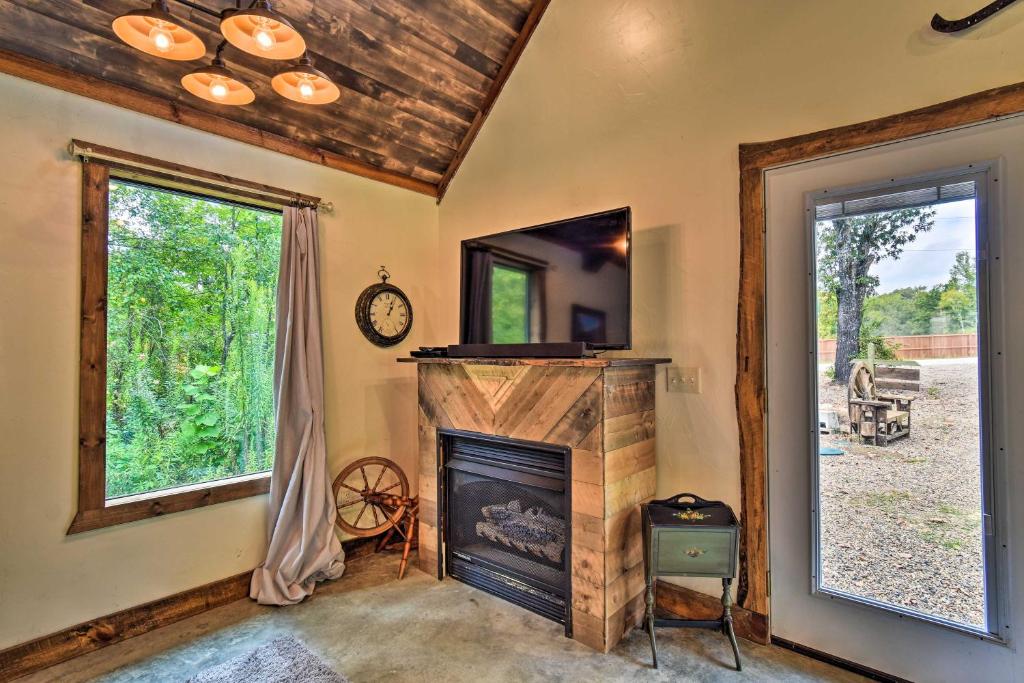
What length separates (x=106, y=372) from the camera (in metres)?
2.26

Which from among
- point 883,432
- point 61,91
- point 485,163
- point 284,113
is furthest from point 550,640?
point 61,91

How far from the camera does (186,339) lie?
2553 mm

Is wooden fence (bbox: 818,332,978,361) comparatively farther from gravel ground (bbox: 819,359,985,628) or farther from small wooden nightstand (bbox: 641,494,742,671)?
small wooden nightstand (bbox: 641,494,742,671)

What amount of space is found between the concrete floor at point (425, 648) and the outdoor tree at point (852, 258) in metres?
1.33

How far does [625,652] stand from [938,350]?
179 cm

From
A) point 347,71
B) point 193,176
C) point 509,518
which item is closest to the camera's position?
point 193,176

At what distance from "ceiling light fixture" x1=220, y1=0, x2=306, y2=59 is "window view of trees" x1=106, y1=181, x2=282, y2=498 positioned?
45.6 inches

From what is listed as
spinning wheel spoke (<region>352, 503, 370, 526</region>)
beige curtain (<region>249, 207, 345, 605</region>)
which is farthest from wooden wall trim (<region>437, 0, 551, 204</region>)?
spinning wheel spoke (<region>352, 503, 370, 526</region>)

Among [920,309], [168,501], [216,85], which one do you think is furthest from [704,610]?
[216,85]

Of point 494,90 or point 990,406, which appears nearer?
point 990,406

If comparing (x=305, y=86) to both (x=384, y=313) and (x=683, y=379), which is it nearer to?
(x=384, y=313)

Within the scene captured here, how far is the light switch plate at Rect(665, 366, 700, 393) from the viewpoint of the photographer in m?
2.38

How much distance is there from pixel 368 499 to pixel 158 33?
2.56 metres

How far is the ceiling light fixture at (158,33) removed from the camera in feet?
5.16
